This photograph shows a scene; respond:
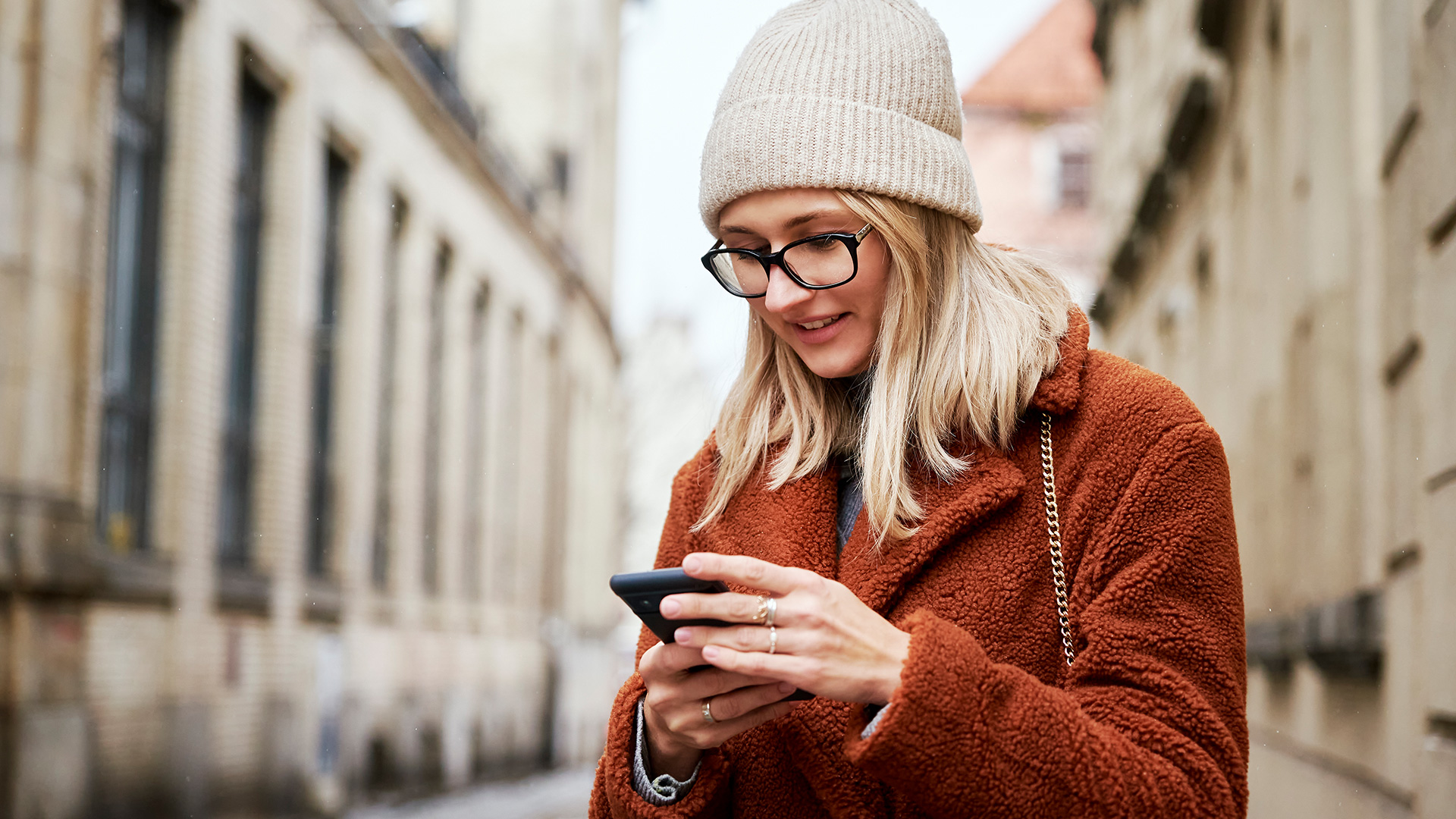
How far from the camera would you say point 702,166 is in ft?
7.47

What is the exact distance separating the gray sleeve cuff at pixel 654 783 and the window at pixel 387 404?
13.9m

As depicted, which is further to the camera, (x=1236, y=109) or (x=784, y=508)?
(x=1236, y=109)

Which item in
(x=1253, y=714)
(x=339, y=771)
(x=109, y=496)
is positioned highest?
(x=109, y=496)

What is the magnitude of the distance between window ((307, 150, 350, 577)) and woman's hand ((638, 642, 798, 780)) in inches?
492

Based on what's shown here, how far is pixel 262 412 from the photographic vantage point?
12195 mm

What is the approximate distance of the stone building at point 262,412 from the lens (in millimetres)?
8125

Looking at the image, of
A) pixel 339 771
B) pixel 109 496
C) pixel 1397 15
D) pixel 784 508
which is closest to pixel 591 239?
pixel 339 771

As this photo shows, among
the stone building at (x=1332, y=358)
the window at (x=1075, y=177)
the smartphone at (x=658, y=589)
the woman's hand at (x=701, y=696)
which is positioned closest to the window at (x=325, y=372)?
the stone building at (x=1332, y=358)


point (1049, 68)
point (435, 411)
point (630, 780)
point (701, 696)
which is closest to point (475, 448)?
point (435, 411)

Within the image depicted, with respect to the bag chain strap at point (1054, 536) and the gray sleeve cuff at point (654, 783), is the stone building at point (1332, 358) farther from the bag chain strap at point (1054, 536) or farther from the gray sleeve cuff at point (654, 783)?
the gray sleeve cuff at point (654, 783)

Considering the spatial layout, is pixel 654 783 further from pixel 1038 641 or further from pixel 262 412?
pixel 262 412

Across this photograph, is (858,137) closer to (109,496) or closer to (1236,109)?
(1236,109)

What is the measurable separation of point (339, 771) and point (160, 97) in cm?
612

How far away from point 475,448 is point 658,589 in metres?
18.5
